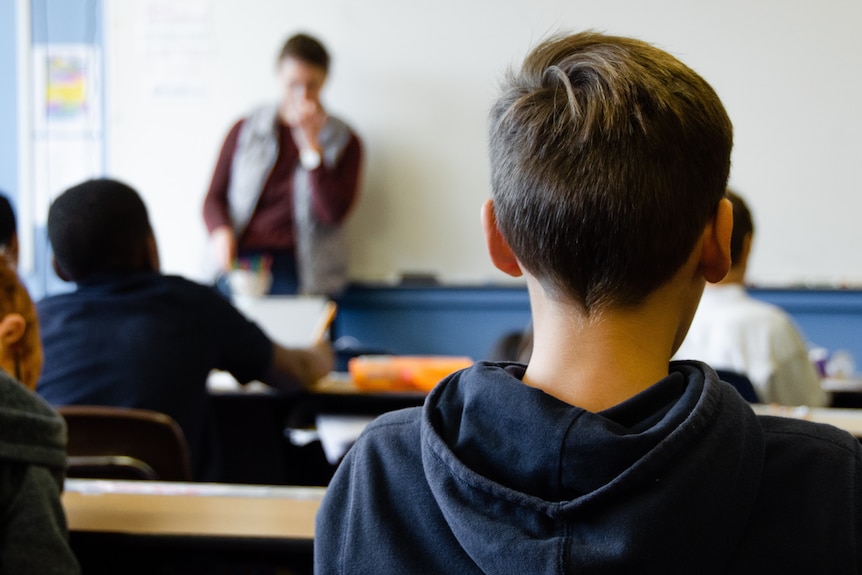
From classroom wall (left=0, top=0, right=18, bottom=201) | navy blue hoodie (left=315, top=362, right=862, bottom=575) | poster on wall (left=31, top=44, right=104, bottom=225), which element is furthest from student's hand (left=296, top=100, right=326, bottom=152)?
navy blue hoodie (left=315, top=362, right=862, bottom=575)

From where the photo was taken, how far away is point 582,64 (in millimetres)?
749

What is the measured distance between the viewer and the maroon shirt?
4.52 m

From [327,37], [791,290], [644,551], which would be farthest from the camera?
[327,37]

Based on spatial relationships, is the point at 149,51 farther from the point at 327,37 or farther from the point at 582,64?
the point at 582,64

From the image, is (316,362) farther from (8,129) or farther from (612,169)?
(8,129)

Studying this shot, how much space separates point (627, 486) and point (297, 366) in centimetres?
161

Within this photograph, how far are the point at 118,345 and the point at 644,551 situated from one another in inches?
58.2

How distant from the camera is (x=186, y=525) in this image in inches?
48.2

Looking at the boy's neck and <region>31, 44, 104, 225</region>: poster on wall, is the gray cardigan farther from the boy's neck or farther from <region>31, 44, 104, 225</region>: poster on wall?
the boy's neck

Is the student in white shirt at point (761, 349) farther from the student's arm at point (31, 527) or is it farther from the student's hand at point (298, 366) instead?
the student's arm at point (31, 527)

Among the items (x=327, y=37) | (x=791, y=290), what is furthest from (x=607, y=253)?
(x=327, y=37)

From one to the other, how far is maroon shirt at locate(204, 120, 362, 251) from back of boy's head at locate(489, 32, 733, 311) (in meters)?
3.79

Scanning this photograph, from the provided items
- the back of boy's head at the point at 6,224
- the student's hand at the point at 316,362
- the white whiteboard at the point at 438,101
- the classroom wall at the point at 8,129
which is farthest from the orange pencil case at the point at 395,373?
the classroom wall at the point at 8,129

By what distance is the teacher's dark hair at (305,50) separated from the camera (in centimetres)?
422
